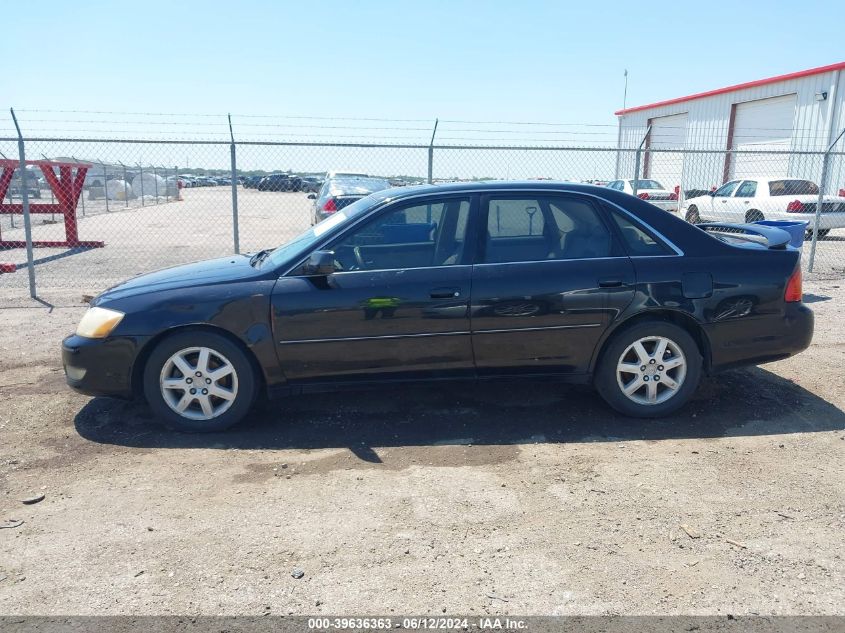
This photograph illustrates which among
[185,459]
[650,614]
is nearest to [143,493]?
[185,459]

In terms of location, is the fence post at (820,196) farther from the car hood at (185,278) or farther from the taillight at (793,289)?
the car hood at (185,278)

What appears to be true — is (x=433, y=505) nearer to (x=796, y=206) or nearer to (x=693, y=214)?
(x=796, y=206)

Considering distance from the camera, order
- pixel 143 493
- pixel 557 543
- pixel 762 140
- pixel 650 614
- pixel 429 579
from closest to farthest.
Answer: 1. pixel 650 614
2. pixel 429 579
3. pixel 557 543
4. pixel 143 493
5. pixel 762 140

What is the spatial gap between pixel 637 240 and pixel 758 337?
3.57 feet

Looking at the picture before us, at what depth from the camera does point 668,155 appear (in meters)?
28.0

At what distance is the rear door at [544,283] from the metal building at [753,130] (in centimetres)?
1511

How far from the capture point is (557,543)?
10.7 ft

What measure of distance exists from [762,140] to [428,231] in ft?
80.2

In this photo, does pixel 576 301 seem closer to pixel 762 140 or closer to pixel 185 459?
pixel 185 459

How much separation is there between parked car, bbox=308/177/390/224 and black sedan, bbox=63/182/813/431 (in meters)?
6.33

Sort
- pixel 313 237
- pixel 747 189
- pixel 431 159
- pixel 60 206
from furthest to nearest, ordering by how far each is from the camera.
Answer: pixel 747 189 < pixel 60 206 < pixel 431 159 < pixel 313 237

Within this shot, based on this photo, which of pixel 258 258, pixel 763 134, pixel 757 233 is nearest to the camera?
pixel 258 258

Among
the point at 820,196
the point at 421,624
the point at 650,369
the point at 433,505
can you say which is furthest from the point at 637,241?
the point at 820,196

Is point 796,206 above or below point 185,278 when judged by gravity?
above
